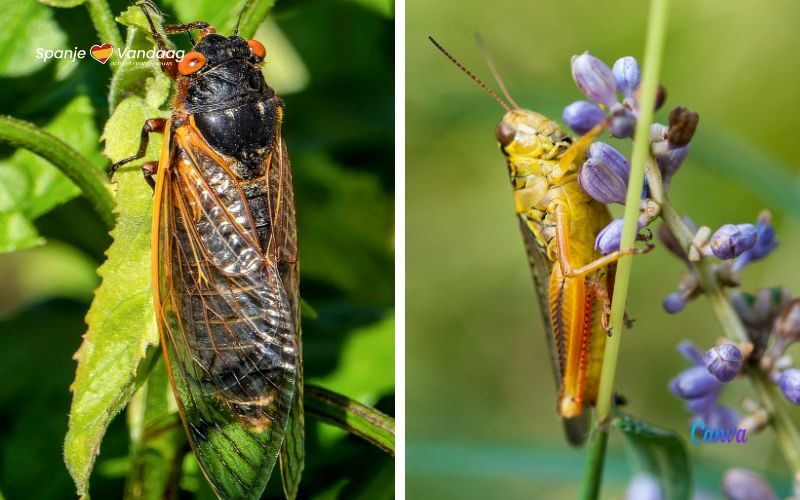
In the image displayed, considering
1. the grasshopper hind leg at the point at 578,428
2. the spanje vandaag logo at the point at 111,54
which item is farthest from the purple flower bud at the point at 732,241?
the spanje vandaag logo at the point at 111,54

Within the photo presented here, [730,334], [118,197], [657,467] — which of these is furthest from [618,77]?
[118,197]

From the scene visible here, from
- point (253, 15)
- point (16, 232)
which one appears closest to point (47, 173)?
point (16, 232)

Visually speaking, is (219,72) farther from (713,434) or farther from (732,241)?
(713,434)

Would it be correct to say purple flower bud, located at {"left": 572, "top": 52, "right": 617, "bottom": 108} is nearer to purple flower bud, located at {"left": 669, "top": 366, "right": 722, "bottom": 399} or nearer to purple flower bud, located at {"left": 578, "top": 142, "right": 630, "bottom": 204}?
purple flower bud, located at {"left": 578, "top": 142, "right": 630, "bottom": 204}

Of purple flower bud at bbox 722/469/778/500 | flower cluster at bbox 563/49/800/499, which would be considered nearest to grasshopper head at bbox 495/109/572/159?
flower cluster at bbox 563/49/800/499

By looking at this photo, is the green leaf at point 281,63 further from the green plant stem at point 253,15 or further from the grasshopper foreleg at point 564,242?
the grasshopper foreleg at point 564,242

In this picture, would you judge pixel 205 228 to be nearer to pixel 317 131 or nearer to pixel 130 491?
pixel 130 491
